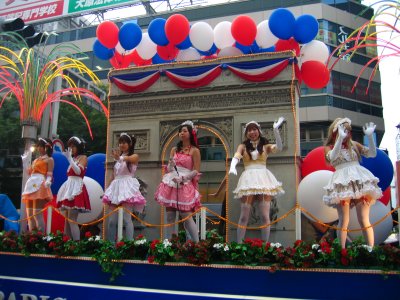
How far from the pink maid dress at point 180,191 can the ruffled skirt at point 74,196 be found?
1.39 metres

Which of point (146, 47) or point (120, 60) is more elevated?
point (146, 47)

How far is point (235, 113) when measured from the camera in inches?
319

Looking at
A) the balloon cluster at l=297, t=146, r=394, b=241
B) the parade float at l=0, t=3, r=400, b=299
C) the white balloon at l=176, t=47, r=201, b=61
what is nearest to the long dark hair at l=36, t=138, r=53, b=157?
the parade float at l=0, t=3, r=400, b=299

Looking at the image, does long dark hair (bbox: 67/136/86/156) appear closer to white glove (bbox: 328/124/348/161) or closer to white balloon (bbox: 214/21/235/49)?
white balloon (bbox: 214/21/235/49)

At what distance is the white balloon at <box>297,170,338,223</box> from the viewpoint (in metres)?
6.83

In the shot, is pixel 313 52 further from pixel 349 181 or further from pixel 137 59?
pixel 349 181

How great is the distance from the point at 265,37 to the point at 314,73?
1260 mm

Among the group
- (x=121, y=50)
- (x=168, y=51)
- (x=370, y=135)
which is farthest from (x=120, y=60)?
(x=370, y=135)

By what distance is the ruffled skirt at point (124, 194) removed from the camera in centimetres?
601

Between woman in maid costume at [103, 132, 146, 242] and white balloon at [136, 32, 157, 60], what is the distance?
3.08 metres

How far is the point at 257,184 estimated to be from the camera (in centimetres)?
566

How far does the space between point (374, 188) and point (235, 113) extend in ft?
11.9

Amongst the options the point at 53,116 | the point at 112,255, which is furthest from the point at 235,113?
the point at 53,116

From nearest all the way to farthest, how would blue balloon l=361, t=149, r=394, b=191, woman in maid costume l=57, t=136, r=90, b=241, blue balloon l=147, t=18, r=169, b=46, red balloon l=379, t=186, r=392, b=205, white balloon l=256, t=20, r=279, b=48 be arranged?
woman in maid costume l=57, t=136, r=90, b=241
blue balloon l=361, t=149, r=394, b=191
red balloon l=379, t=186, r=392, b=205
white balloon l=256, t=20, r=279, b=48
blue balloon l=147, t=18, r=169, b=46
